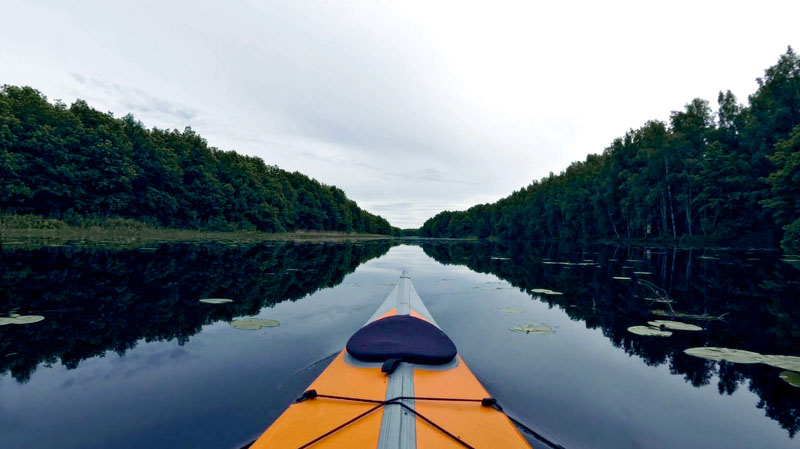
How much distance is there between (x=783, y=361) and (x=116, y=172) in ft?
125

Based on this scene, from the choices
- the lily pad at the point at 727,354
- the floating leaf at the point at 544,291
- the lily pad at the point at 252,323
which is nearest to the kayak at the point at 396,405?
the lily pad at the point at 252,323

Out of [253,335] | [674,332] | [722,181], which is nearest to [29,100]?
[253,335]

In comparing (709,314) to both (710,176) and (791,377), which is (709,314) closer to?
(791,377)

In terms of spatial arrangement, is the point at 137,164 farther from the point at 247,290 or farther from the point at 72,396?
the point at 72,396

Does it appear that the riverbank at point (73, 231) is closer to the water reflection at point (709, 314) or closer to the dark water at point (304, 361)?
the dark water at point (304, 361)

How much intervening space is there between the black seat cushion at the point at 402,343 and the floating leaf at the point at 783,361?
392 cm

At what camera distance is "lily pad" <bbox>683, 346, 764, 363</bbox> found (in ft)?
12.9

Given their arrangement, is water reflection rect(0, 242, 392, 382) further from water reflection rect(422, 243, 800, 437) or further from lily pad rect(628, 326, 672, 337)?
lily pad rect(628, 326, 672, 337)

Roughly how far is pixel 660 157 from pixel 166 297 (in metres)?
43.2

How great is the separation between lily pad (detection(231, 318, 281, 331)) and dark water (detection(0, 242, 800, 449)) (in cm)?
13

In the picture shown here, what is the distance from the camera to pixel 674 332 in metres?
5.20

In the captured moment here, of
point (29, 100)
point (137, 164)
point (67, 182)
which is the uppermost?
point (29, 100)

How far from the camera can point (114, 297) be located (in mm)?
6363

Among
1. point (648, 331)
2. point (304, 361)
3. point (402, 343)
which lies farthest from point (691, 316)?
point (304, 361)
